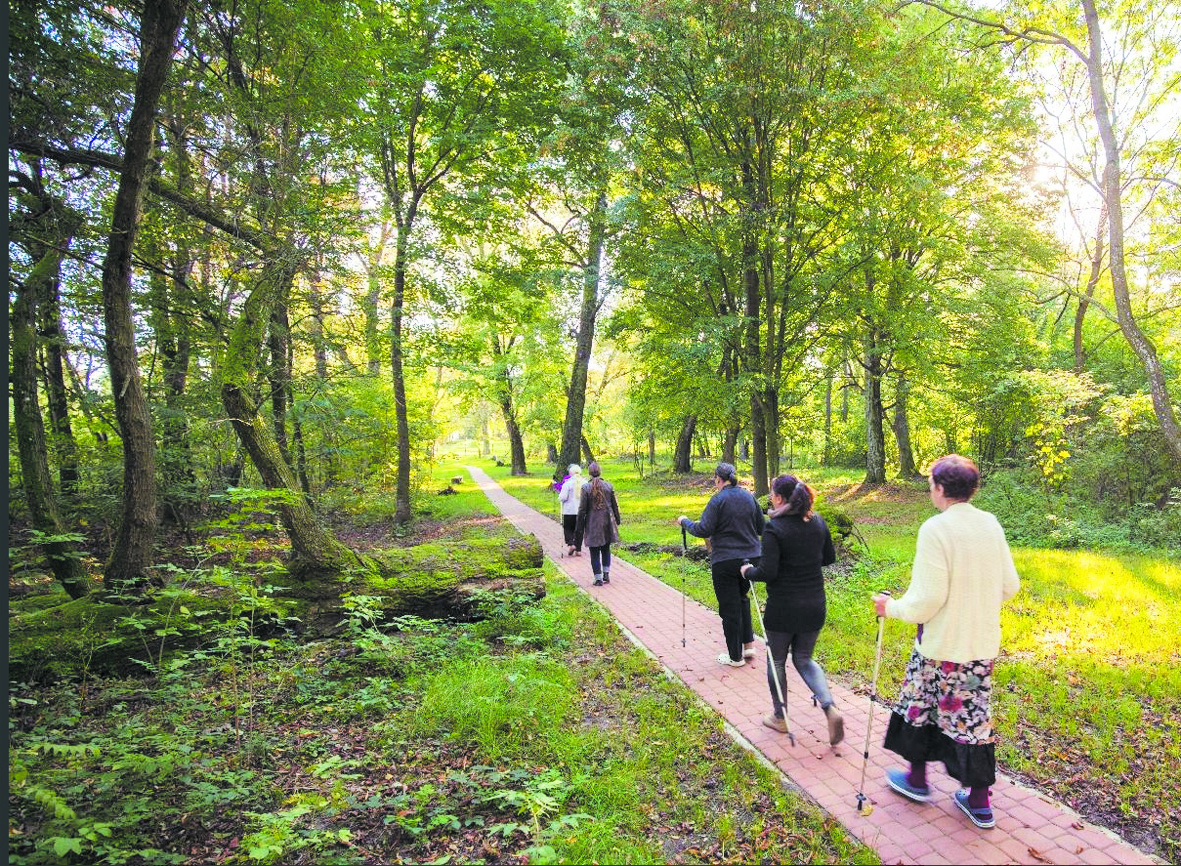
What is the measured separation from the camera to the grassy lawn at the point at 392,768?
3.11m

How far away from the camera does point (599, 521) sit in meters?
8.69

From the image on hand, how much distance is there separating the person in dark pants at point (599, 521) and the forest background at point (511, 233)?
359 centimetres

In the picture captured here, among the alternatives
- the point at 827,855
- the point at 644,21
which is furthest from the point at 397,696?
the point at 644,21

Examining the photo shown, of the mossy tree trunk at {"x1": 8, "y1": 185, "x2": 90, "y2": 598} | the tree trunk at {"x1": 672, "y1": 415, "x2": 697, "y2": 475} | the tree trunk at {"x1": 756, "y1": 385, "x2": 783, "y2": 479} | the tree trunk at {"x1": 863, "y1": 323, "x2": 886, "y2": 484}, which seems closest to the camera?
the mossy tree trunk at {"x1": 8, "y1": 185, "x2": 90, "y2": 598}

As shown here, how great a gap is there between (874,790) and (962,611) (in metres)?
1.40

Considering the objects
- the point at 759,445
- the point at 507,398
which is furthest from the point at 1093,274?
the point at 507,398

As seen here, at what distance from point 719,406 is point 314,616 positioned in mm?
13681

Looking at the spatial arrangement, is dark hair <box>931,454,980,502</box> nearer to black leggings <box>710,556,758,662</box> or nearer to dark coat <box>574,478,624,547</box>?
black leggings <box>710,556,758,662</box>

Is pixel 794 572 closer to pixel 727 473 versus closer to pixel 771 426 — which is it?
pixel 727 473

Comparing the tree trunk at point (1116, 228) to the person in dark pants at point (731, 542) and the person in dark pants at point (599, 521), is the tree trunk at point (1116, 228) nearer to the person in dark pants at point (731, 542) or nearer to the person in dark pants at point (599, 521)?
the person in dark pants at point (731, 542)

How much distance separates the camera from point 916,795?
11.3ft

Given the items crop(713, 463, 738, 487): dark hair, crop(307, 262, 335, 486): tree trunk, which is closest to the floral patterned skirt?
crop(713, 463, 738, 487): dark hair

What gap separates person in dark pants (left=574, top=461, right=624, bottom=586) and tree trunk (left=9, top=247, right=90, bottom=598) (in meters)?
6.23

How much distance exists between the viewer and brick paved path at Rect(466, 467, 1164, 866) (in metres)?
3.03
